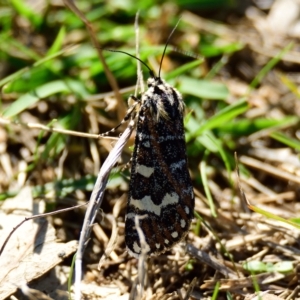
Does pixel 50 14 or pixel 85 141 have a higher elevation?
pixel 50 14

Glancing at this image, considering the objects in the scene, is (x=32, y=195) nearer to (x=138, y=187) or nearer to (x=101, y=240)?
(x=101, y=240)

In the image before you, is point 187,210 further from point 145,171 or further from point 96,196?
point 96,196

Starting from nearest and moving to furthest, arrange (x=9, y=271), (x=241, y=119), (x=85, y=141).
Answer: (x=9, y=271)
(x=85, y=141)
(x=241, y=119)

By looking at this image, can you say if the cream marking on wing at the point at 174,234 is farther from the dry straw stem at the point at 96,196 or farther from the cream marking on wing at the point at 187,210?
the dry straw stem at the point at 96,196

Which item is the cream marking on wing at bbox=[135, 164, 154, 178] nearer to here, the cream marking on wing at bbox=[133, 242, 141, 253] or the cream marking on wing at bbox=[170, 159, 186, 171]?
the cream marking on wing at bbox=[170, 159, 186, 171]

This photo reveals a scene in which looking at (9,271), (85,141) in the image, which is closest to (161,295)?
(9,271)

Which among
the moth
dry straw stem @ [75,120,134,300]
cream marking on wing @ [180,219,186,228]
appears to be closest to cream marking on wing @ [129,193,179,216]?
the moth

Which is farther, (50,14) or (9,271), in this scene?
(50,14)

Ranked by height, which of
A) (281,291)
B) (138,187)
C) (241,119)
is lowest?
(281,291)

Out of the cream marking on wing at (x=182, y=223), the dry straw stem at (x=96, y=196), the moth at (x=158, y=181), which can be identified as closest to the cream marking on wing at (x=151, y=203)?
the moth at (x=158, y=181)
